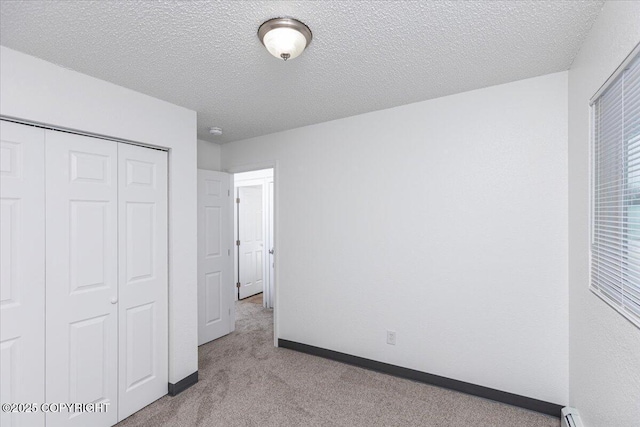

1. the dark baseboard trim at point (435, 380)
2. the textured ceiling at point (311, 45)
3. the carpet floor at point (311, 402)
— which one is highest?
the textured ceiling at point (311, 45)

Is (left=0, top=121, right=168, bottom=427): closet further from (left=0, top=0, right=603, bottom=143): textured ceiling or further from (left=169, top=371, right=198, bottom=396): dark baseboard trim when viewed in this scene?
(left=0, top=0, right=603, bottom=143): textured ceiling

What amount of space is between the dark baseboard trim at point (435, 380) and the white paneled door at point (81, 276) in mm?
1797

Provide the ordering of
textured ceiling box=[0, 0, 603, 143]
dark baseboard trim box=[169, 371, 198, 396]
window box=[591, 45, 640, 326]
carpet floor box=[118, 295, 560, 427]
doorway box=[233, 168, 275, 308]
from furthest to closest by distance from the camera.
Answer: doorway box=[233, 168, 275, 308], dark baseboard trim box=[169, 371, 198, 396], carpet floor box=[118, 295, 560, 427], textured ceiling box=[0, 0, 603, 143], window box=[591, 45, 640, 326]

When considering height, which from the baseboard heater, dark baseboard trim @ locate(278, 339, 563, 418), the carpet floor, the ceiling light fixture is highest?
the ceiling light fixture

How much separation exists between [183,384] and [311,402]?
3.73 ft

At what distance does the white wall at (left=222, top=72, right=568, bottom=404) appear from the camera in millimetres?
2242

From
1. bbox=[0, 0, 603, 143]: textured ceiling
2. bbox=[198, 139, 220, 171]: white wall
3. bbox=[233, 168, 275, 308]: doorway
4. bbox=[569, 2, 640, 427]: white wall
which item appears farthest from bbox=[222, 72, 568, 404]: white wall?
bbox=[233, 168, 275, 308]: doorway

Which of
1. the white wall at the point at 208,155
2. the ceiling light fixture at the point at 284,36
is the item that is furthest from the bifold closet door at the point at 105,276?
the ceiling light fixture at the point at 284,36

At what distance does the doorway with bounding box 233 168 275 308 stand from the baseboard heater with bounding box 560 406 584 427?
12.9ft

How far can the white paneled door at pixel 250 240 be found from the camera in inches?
223

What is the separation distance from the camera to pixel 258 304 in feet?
17.8

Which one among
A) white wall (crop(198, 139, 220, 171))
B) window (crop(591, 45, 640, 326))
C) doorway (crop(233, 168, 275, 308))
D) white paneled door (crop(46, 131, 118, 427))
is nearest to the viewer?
window (crop(591, 45, 640, 326))

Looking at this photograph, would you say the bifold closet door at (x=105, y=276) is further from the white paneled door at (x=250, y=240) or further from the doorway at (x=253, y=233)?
the white paneled door at (x=250, y=240)

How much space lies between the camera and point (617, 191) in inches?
56.1
